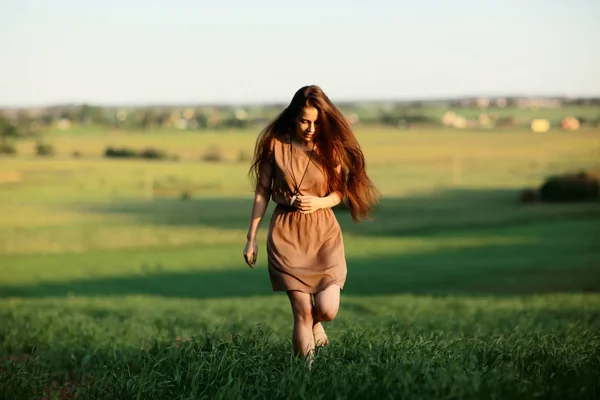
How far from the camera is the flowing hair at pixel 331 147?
5.52 metres

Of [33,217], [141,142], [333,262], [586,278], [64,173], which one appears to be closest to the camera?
[333,262]

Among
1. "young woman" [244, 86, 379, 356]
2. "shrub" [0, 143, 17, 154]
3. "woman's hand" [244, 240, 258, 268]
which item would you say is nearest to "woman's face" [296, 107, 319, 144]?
"young woman" [244, 86, 379, 356]

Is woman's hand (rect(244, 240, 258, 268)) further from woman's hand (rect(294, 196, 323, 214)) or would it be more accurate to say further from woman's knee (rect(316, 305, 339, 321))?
woman's knee (rect(316, 305, 339, 321))

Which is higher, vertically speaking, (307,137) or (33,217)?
(307,137)

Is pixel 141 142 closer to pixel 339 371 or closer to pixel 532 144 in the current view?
pixel 532 144

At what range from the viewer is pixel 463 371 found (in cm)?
497

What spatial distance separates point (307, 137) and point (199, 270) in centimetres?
1234

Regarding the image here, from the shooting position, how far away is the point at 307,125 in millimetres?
5523

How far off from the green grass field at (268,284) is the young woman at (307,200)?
354mm

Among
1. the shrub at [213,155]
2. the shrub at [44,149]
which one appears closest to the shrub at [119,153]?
the shrub at [44,149]

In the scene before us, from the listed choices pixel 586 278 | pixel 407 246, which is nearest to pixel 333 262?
pixel 586 278

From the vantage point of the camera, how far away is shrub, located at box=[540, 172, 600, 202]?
21.0 meters

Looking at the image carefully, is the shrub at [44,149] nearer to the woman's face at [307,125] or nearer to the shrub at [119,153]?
the shrub at [119,153]

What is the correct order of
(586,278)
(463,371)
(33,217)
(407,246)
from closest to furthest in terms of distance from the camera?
1. (463,371)
2. (586,278)
3. (407,246)
4. (33,217)
